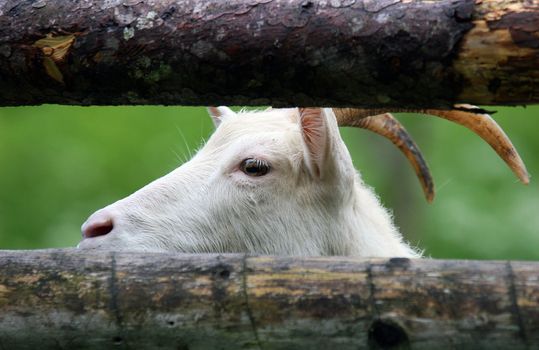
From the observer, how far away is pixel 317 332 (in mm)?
3342

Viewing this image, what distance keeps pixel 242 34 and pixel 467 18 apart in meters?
0.75

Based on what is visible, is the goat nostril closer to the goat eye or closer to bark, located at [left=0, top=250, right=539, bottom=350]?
the goat eye

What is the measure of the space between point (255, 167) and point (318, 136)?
1.32 ft

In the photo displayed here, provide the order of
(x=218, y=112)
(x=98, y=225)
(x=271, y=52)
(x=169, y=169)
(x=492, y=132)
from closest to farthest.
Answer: (x=271, y=52), (x=98, y=225), (x=492, y=132), (x=218, y=112), (x=169, y=169)

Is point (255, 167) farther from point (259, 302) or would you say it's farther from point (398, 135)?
point (259, 302)

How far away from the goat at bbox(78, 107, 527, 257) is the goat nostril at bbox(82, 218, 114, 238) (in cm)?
8

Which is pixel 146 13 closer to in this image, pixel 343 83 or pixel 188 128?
pixel 343 83

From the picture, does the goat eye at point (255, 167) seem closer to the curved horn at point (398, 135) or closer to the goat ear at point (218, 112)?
the curved horn at point (398, 135)

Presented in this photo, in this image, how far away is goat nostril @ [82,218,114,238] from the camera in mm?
5258

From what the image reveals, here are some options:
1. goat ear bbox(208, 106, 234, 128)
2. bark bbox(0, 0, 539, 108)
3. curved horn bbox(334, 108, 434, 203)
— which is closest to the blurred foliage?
goat ear bbox(208, 106, 234, 128)

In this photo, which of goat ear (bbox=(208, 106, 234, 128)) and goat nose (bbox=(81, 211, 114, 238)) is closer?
goat nose (bbox=(81, 211, 114, 238))

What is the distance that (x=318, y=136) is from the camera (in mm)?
5543

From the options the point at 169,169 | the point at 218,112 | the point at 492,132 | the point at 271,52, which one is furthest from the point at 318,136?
the point at 169,169

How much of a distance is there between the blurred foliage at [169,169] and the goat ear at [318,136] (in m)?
8.43
